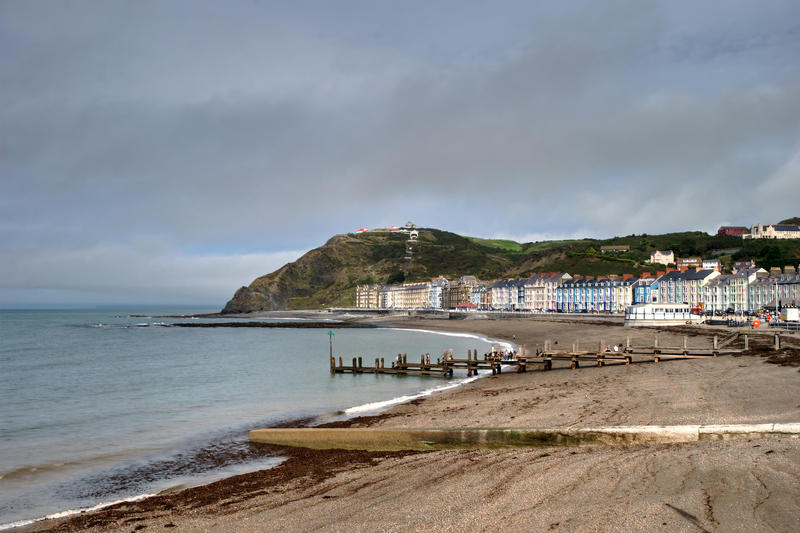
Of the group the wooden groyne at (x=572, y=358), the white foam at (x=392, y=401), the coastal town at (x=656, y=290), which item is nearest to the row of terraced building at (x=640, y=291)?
the coastal town at (x=656, y=290)

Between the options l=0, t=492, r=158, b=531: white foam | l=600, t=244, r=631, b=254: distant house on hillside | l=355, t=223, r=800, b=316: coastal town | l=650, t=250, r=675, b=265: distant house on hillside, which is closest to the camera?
l=0, t=492, r=158, b=531: white foam

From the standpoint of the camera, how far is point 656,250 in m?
189

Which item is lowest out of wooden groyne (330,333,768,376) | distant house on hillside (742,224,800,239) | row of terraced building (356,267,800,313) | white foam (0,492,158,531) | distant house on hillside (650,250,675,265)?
white foam (0,492,158,531)

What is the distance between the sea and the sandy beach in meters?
2.49

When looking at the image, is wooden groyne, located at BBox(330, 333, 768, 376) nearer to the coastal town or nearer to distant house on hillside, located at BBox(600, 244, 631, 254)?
the coastal town

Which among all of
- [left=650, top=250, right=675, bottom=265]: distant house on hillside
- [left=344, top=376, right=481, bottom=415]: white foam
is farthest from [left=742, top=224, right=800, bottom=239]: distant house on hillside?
[left=344, top=376, right=481, bottom=415]: white foam

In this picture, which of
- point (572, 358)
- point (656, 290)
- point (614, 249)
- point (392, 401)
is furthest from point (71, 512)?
point (614, 249)

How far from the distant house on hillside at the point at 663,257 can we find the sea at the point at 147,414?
143m

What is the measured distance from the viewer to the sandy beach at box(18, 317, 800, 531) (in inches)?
318

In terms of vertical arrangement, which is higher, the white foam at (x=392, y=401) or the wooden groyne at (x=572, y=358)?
the wooden groyne at (x=572, y=358)

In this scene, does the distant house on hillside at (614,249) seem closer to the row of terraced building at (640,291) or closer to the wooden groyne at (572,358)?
the row of terraced building at (640,291)

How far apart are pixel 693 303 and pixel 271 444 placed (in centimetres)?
10498

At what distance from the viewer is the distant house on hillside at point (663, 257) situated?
173125 mm

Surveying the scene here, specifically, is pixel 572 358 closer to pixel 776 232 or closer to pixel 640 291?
pixel 640 291
